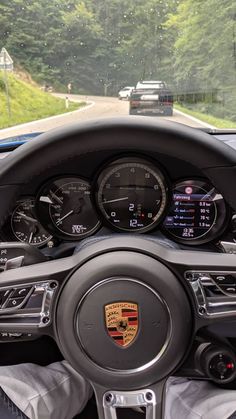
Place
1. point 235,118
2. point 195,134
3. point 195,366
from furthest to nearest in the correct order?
point 235,118 → point 195,366 → point 195,134

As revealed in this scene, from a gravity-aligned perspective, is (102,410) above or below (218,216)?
below

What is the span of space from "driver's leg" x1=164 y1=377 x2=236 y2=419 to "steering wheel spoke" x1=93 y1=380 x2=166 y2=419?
0.08m

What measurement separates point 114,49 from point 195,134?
100 inches

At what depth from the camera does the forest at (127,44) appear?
11.0 ft

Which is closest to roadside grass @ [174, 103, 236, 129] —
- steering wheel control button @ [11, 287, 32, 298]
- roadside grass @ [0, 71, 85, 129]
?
roadside grass @ [0, 71, 85, 129]

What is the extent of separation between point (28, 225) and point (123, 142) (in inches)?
39.2

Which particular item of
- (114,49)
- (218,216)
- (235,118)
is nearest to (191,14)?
(114,49)

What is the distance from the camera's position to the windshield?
3367 mm

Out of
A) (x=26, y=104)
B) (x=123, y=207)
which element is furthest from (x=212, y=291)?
(x=26, y=104)

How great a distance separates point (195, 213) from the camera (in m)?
2.10

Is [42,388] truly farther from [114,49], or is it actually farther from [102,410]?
[114,49]

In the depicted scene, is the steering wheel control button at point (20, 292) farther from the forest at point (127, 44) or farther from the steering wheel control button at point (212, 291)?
the forest at point (127, 44)

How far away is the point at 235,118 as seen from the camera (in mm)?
3436

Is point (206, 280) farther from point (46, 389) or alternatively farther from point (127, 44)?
point (127, 44)
